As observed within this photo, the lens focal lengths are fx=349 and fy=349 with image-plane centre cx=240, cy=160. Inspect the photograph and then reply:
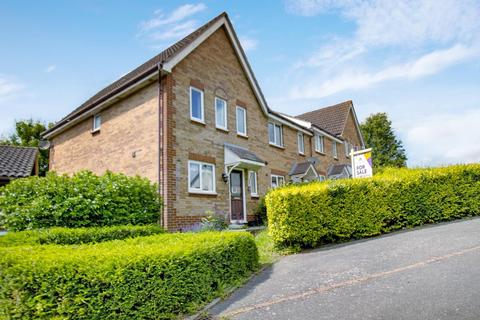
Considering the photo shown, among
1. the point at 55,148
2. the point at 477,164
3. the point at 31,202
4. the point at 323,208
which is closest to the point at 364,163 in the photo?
the point at 323,208

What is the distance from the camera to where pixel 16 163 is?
47.8ft

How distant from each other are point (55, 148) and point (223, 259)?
15.8 meters

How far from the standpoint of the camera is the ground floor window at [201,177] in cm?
1305

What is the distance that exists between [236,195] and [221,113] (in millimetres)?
3688

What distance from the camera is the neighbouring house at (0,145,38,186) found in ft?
44.1

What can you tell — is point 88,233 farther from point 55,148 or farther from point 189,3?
point 55,148

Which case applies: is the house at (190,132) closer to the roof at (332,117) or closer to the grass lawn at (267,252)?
the grass lawn at (267,252)

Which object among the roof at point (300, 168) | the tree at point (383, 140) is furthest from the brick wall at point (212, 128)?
the tree at point (383, 140)

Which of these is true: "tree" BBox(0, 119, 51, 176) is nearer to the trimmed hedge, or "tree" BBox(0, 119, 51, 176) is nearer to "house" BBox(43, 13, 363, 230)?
"house" BBox(43, 13, 363, 230)

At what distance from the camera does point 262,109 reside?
18.5 metres

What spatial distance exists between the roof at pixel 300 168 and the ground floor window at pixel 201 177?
7267 millimetres

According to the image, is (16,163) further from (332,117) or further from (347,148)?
(332,117)

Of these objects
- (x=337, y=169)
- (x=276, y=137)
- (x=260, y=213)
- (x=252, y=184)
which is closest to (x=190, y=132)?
(x=252, y=184)

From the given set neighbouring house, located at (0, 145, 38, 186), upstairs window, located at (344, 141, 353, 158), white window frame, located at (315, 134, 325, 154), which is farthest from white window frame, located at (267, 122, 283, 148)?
neighbouring house, located at (0, 145, 38, 186)
